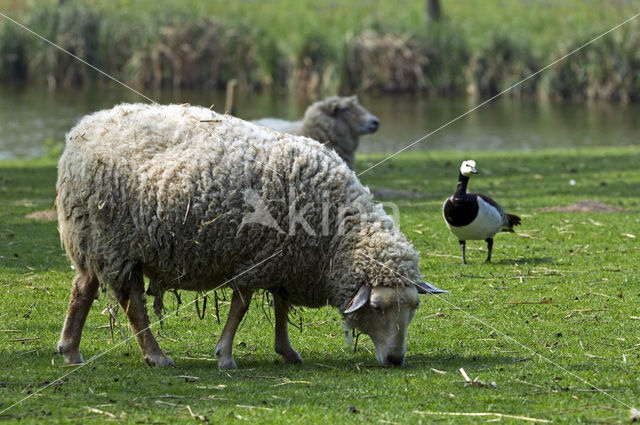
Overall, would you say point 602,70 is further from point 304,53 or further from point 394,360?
point 394,360

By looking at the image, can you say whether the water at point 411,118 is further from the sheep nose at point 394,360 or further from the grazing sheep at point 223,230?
the sheep nose at point 394,360

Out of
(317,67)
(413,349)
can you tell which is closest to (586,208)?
(413,349)

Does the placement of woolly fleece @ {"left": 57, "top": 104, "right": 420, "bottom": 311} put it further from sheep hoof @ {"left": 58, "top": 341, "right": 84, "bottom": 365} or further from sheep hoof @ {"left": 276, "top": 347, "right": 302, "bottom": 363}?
sheep hoof @ {"left": 58, "top": 341, "right": 84, "bottom": 365}

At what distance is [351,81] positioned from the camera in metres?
34.1

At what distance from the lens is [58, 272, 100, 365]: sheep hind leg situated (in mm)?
6934

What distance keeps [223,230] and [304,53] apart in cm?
2762

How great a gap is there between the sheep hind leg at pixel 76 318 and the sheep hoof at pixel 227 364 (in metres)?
1.08

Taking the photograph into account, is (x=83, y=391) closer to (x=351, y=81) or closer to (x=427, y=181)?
(x=427, y=181)

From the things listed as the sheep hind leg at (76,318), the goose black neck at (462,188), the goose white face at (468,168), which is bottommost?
the sheep hind leg at (76,318)

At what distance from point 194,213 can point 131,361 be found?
51.9 inches

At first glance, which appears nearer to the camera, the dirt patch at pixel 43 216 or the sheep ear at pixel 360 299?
the sheep ear at pixel 360 299

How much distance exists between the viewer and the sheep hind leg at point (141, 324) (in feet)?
22.7

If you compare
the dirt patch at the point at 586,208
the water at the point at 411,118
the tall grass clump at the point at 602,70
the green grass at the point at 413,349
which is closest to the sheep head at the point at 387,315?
the green grass at the point at 413,349

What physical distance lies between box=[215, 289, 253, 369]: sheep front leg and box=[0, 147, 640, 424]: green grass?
10cm
